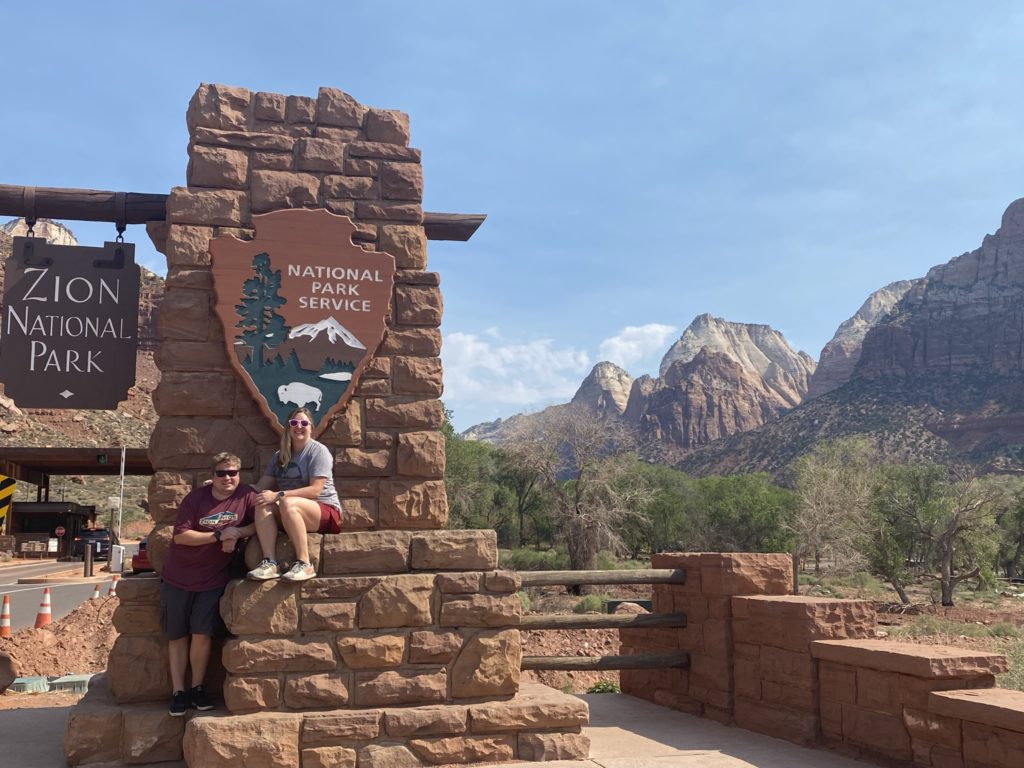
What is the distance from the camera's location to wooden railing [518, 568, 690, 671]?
640 centimetres

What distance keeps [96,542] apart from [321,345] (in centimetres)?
3113

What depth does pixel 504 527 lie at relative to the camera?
42.9 metres

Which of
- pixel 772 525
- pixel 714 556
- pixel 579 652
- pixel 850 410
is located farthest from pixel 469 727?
pixel 850 410

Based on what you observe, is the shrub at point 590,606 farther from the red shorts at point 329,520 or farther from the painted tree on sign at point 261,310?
the painted tree on sign at point 261,310

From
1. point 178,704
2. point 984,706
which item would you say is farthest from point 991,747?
point 178,704

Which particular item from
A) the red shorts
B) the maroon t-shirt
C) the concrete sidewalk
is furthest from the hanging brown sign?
the concrete sidewalk

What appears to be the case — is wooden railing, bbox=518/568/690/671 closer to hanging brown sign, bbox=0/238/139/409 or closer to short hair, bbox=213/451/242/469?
short hair, bbox=213/451/242/469

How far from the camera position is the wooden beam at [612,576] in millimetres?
6406

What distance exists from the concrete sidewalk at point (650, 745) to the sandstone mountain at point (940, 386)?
175ft

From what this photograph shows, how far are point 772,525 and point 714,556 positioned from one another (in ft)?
113

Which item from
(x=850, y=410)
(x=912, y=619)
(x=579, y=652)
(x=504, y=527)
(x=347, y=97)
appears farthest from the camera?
(x=850, y=410)

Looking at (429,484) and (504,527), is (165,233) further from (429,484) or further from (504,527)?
(504,527)

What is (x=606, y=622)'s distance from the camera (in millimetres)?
6445

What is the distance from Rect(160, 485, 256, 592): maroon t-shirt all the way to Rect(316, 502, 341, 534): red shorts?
0.40m
